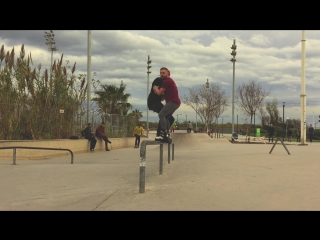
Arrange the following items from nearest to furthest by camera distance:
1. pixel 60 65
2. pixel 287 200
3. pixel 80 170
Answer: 1. pixel 287 200
2. pixel 80 170
3. pixel 60 65

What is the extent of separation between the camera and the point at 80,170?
26.8 ft

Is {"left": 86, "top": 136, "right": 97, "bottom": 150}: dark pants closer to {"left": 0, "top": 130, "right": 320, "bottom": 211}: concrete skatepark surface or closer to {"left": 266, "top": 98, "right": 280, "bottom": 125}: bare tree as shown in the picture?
{"left": 0, "top": 130, "right": 320, "bottom": 211}: concrete skatepark surface

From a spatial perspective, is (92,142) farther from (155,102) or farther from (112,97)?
(112,97)

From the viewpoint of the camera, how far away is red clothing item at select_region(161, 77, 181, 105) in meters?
6.57

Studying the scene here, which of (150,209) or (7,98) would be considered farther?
(7,98)

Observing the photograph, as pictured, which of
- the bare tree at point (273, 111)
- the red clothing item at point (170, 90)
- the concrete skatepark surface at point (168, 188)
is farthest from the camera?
the bare tree at point (273, 111)

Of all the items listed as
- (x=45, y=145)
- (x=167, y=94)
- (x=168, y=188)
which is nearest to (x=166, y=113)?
(x=167, y=94)

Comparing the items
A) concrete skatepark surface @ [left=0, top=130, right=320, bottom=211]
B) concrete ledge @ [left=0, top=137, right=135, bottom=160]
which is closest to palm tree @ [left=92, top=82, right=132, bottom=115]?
concrete ledge @ [left=0, top=137, right=135, bottom=160]

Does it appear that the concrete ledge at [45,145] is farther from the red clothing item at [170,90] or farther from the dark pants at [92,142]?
the red clothing item at [170,90]

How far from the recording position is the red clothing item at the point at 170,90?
6566mm

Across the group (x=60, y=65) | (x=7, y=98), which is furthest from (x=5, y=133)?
(x=60, y=65)

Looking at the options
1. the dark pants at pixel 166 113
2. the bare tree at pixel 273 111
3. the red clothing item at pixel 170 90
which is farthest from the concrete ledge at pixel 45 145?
the bare tree at pixel 273 111

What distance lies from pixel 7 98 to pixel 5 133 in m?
1.50
